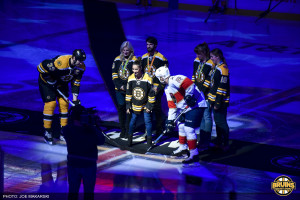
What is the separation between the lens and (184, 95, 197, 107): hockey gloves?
6562 mm

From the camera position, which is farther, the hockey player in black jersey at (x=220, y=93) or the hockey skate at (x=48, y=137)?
the hockey skate at (x=48, y=137)

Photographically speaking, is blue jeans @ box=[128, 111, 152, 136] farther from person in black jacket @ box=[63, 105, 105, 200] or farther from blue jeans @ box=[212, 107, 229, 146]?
person in black jacket @ box=[63, 105, 105, 200]

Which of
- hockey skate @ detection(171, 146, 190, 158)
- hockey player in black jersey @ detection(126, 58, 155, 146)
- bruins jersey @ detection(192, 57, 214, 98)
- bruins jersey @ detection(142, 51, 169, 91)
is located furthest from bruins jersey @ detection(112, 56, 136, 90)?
hockey skate @ detection(171, 146, 190, 158)

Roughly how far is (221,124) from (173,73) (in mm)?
4513

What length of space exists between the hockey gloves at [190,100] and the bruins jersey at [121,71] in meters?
1.59

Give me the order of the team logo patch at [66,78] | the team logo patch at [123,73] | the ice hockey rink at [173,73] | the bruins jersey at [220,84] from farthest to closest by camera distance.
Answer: the team logo patch at [123,73], the team logo patch at [66,78], the bruins jersey at [220,84], the ice hockey rink at [173,73]

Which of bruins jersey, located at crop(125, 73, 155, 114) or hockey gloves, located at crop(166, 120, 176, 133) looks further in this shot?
bruins jersey, located at crop(125, 73, 155, 114)

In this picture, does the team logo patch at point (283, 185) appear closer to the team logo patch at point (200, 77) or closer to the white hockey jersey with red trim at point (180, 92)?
the white hockey jersey with red trim at point (180, 92)

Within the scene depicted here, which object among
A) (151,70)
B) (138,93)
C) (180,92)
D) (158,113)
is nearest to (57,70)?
(138,93)

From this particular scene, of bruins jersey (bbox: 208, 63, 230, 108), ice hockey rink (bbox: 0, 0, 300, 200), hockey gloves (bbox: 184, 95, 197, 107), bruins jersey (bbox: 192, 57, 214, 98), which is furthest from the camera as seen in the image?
bruins jersey (bbox: 192, 57, 214, 98)

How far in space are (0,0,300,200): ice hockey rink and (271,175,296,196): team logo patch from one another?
0.08 metres

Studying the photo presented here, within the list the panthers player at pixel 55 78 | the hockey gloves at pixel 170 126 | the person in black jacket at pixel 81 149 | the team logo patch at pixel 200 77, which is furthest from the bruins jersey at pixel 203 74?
the person in black jacket at pixel 81 149

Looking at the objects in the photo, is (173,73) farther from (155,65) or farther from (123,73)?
(123,73)

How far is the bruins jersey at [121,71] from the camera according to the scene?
25.5 feet
